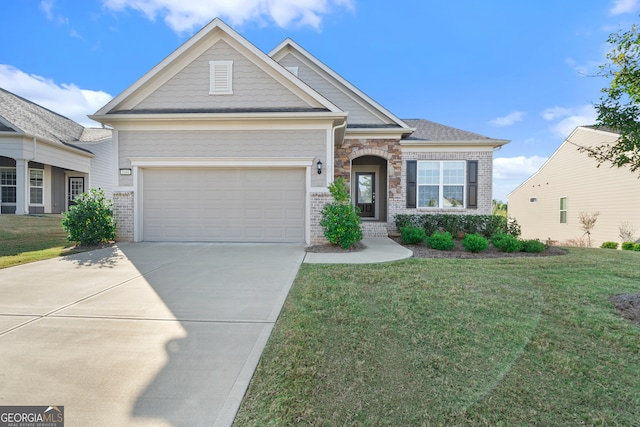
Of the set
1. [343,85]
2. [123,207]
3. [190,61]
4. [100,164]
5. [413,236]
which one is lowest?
[413,236]

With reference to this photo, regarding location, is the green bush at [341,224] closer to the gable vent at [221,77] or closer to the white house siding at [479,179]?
the white house siding at [479,179]

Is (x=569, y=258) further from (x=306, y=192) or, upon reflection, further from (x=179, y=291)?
(x=179, y=291)

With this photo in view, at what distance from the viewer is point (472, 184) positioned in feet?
40.4

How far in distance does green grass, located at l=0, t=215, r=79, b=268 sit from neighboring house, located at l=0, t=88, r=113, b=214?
2152mm

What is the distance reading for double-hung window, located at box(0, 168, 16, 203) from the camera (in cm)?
1427

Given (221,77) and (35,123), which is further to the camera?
(35,123)

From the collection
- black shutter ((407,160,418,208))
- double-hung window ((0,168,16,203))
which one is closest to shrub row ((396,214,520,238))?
black shutter ((407,160,418,208))

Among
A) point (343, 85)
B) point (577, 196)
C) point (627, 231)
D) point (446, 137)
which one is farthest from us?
point (577, 196)

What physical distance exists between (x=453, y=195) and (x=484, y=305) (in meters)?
9.28

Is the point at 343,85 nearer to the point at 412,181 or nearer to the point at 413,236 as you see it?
the point at 412,181

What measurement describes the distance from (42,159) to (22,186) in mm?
1503

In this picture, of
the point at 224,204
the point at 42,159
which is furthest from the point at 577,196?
the point at 42,159

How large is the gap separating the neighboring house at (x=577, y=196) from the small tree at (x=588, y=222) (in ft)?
0.71

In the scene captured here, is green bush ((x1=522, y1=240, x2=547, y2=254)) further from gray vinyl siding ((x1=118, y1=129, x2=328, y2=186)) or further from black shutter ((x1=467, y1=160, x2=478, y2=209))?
gray vinyl siding ((x1=118, y1=129, x2=328, y2=186))
